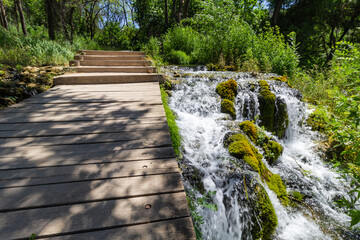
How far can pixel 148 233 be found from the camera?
1.03 m

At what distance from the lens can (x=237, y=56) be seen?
8.12 metres

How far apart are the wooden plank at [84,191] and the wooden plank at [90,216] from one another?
47mm

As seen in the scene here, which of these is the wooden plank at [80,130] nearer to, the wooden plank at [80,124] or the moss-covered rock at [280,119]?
the wooden plank at [80,124]

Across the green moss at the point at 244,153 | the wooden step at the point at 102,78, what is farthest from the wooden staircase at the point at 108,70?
the green moss at the point at 244,153

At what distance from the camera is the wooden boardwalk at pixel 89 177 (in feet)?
3.45

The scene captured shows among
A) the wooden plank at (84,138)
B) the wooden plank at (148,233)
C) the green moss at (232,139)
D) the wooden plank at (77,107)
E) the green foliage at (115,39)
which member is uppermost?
the green foliage at (115,39)

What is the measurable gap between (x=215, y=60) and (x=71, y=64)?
588 cm

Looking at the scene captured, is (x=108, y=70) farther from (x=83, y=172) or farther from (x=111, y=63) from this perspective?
(x=83, y=172)

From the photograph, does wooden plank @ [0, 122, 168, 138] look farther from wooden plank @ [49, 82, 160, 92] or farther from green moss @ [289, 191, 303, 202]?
green moss @ [289, 191, 303, 202]

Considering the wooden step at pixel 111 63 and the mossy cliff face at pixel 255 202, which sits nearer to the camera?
the mossy cliff face at pixel 255 202

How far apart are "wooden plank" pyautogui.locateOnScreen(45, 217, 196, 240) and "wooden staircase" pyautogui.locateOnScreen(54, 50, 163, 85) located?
13.2ft

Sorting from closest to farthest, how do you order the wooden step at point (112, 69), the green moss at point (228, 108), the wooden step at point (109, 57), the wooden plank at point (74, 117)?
the wooden plank at point (74, 117) < the green moss at point (228, 108) < the wooden step at point (112, 69) < the wooden step at point (109, 57)

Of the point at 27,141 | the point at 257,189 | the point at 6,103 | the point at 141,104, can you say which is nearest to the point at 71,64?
the point at 6,103

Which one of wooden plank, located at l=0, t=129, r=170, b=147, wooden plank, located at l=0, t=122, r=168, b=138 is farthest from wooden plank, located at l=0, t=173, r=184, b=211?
wooden plank, located at l=0, t=122, r=168, b=138
